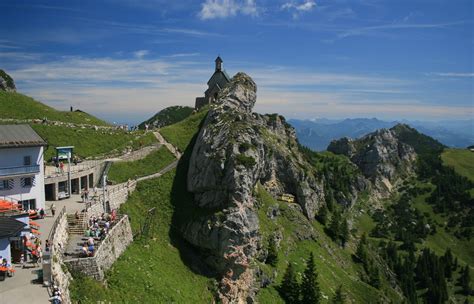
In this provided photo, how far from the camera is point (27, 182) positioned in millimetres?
53000

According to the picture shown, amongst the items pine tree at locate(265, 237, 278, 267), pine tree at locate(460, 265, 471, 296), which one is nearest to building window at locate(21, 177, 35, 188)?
pine tree at locate(265, 237, 278, 267)

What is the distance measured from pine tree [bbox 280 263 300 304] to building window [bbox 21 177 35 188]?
4648 cm

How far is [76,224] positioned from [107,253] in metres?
7.53

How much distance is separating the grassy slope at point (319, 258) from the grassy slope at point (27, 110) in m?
48.6

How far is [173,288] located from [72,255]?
1554 centimetres

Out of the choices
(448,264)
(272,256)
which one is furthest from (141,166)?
(448,264)

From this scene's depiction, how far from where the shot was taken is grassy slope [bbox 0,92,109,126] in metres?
93.2

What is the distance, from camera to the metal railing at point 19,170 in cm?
5056

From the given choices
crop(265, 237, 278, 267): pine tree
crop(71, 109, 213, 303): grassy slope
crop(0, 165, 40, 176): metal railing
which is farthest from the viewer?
crop(265, 237, 278, 267): pine tree

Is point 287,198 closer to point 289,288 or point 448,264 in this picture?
point 289,288

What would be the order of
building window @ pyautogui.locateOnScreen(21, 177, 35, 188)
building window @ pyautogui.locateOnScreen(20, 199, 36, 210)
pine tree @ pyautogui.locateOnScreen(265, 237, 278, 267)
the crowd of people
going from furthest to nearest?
pine tree @ pyautogui.locateOnScreen(265, 237, 278, 267)
building window @ pyautogui.locateOnScreen(21, 177, 35, 188)
building window @ pyautogui.locateOnScreen(20, 199, 36, 210)
the crowd of people

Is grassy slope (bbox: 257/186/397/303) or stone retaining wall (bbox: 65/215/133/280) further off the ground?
stone retaining wall (bbox: 65/215/133/280)

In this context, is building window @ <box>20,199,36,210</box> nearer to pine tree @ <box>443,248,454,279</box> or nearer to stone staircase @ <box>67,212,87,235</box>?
stone staircase @ <box>67,212,87,235</box>

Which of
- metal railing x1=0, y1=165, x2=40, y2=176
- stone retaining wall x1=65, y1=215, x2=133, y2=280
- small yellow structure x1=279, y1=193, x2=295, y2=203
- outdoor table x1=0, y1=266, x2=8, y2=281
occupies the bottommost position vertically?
small yellow structure x1=279, y1=193, x2=295, y2=203
